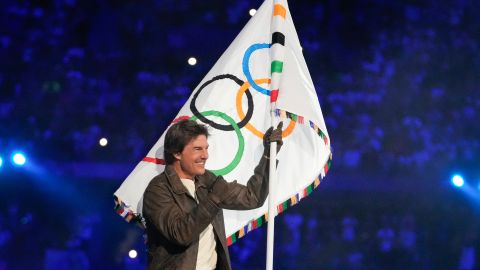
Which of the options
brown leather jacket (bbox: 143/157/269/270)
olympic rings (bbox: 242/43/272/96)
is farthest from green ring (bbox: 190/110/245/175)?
brown leather jacket (bbox: 143/157/269/270)

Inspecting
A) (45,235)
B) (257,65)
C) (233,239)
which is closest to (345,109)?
(257,65)

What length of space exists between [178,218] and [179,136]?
0.34m

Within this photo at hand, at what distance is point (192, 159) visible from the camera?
224 cm

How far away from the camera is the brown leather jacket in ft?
6.61

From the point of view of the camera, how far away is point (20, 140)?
14.4 ft

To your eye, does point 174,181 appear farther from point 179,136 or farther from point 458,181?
point 458,181

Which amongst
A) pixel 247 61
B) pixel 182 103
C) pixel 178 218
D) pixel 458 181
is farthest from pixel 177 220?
pixel 458 181

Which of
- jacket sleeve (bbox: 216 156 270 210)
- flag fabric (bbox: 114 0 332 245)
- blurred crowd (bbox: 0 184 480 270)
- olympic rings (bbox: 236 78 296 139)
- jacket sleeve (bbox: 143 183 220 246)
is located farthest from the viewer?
blurred crowd (bbox: 0 184 480 270)

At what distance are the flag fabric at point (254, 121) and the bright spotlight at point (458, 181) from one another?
7.28ft

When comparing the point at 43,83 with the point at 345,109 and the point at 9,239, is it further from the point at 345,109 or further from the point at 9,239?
the point at 345,109

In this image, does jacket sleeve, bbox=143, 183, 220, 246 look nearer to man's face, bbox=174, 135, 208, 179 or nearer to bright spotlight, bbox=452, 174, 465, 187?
man's face, bbox=174, 135, 208, 179

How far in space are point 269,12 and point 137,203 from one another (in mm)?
1057

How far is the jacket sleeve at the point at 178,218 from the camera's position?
201 centimetres

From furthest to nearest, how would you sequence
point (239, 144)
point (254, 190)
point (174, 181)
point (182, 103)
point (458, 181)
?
point (458, 181), point (182, 103), point (239, 144), point (254, 190), point (174, 181)
